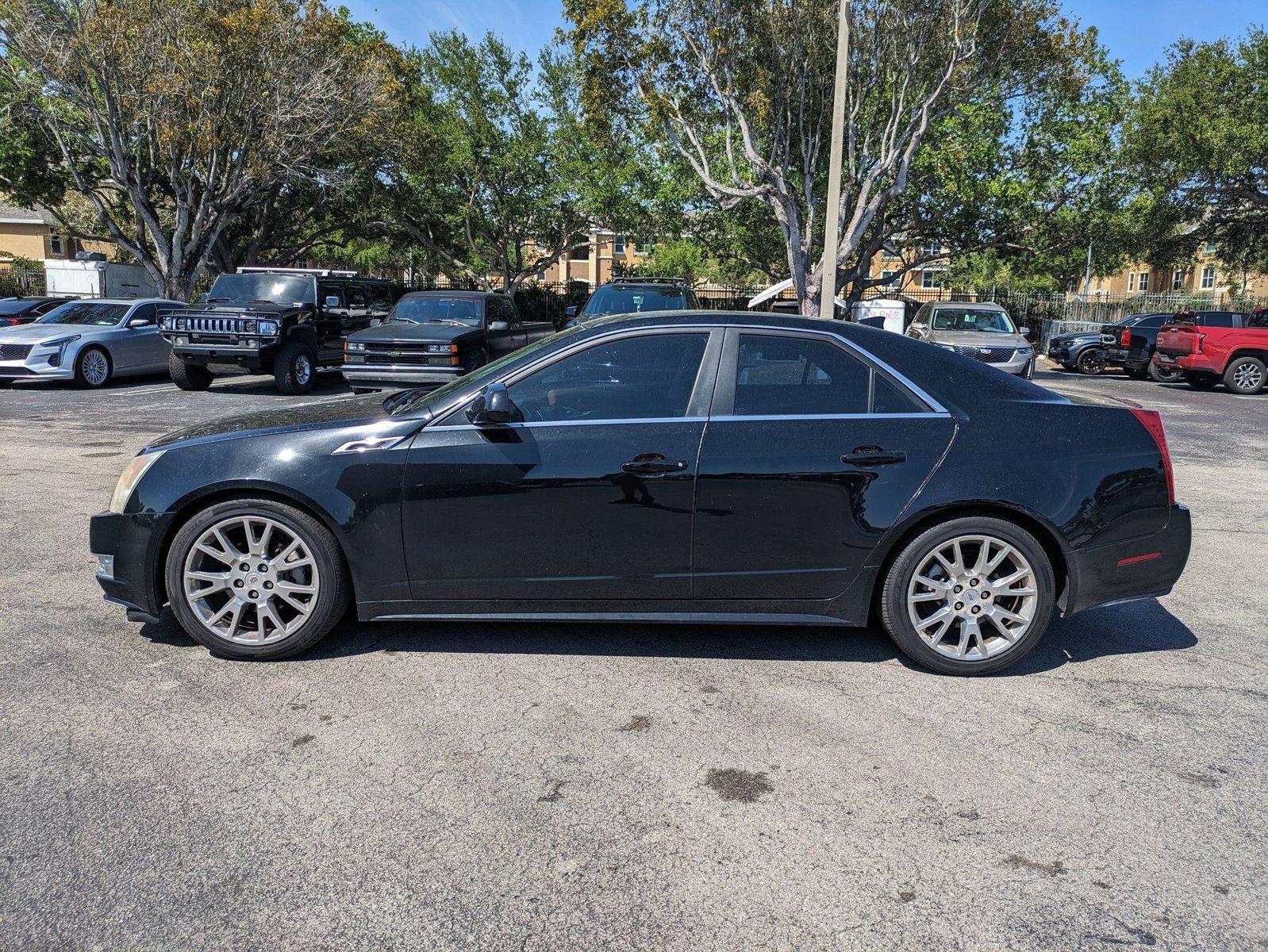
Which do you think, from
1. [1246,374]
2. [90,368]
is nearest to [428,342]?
[90,368]

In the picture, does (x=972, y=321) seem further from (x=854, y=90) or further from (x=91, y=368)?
(x=91, y=368)

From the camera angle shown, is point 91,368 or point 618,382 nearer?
point 618,382

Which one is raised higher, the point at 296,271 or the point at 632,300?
the point at 296,271

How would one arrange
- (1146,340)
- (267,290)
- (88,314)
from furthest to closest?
(1146,340) → (88,314) → (267,290)

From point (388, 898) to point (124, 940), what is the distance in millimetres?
669

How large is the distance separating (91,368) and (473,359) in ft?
24.3

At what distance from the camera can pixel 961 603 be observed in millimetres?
4238

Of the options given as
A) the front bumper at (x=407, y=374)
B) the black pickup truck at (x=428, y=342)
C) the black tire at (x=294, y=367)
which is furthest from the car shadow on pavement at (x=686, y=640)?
the black tire at (x=294, y=367)

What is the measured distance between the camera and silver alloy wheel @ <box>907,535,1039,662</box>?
166 inches

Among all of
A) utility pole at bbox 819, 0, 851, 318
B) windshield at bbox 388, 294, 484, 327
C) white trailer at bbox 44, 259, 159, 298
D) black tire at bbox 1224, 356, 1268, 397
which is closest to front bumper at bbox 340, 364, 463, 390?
windshield at bbox 388, 294, 484, 327

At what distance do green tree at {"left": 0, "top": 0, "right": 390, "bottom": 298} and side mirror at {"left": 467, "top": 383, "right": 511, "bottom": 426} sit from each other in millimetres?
21675

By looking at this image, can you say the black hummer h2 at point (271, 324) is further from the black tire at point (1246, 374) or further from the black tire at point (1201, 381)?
the black tire at point (1246, 374)

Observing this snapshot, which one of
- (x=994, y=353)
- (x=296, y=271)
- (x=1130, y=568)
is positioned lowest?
(x=1130, y=568)

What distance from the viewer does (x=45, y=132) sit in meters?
26.8
